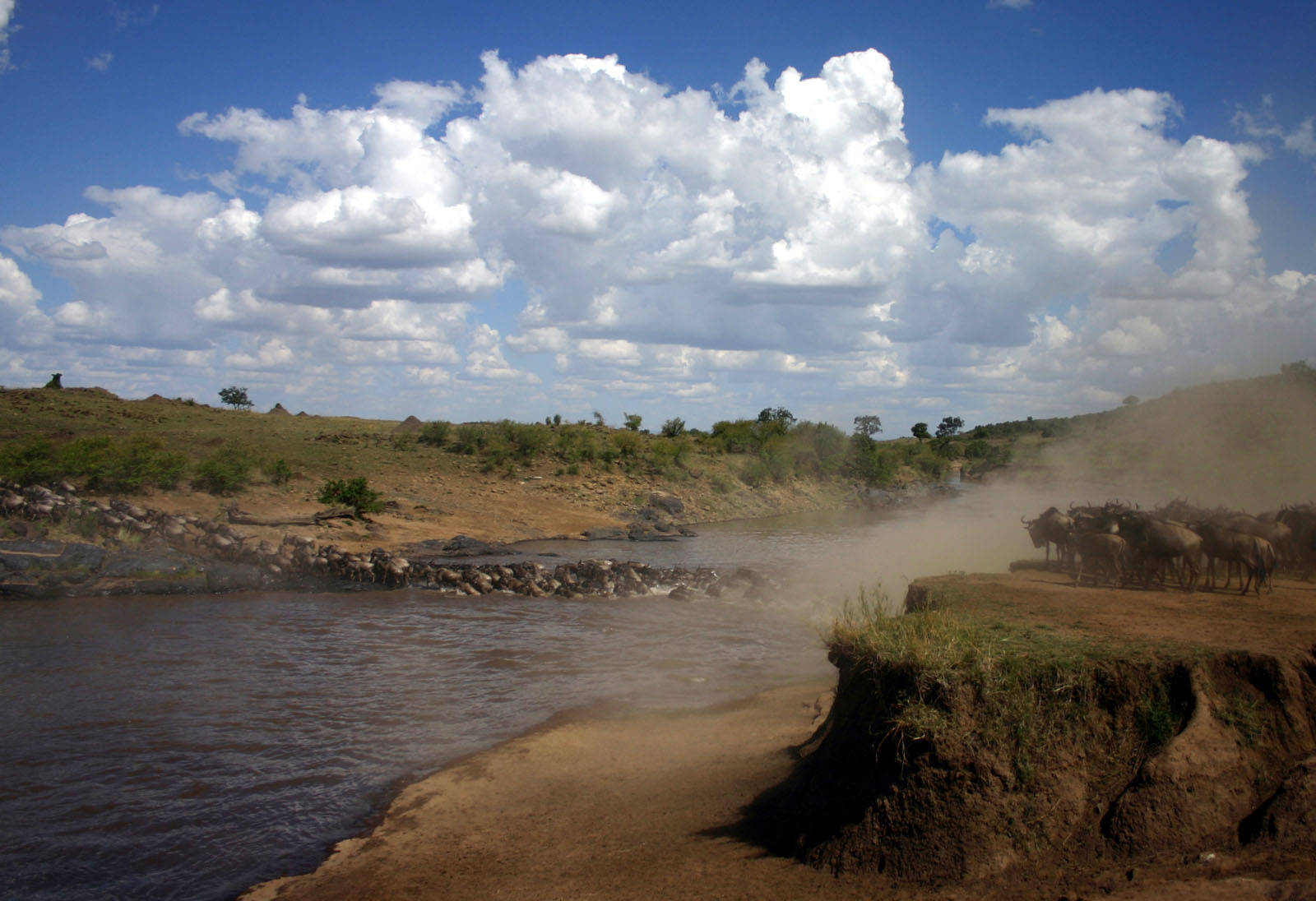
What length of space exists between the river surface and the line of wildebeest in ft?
14.5

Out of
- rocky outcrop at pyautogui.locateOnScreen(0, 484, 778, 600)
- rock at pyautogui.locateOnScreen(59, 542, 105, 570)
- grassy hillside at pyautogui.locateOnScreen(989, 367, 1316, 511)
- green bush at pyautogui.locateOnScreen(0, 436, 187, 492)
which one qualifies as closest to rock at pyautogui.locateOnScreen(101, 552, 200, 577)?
rocky outcrop at pyautogui.locateOnScreen(0, 484, 778, 600)

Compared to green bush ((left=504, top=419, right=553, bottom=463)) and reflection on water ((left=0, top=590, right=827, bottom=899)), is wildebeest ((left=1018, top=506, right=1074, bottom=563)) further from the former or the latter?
green bush ((left=504, top=419, right=553, bottom=463))

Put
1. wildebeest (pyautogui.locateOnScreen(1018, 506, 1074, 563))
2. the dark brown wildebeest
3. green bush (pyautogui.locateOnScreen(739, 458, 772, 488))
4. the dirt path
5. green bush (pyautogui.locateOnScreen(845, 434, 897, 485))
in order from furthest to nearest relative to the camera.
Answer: green bush (pyautogui.locateOnScreen(845, 434, 897, 485))
green bush (pyautogui.locateOnScreen(739, 458, 772, 488))
wildebeest (pyautogui.locateOnScreen(1018, 506, 1074, 563))
the dark brown wildebeest
the dirt path

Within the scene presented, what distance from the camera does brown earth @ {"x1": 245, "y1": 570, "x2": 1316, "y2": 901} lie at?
479 centimetres

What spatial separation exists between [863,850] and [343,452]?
32087mm

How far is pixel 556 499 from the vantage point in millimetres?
34875

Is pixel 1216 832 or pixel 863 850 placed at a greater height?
pixel 1216 832

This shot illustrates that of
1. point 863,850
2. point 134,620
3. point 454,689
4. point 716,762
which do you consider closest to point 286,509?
point 134,620

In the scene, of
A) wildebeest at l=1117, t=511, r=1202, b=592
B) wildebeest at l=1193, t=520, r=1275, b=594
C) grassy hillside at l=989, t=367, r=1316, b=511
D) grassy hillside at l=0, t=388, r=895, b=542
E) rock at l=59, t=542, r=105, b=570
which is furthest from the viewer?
grassy hillside at l=0, t=388, r=895, b=542

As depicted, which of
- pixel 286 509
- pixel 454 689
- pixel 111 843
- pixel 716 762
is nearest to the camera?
pixel 111 843

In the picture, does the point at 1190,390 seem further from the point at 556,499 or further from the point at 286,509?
the point at 286,509

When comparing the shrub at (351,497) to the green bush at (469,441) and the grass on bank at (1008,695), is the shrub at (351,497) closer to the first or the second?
the green bush at (469,441)

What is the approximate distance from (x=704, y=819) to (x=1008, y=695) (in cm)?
271

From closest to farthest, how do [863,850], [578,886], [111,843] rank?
1. [863,850]
2. [578,886]
3. [111,843]
